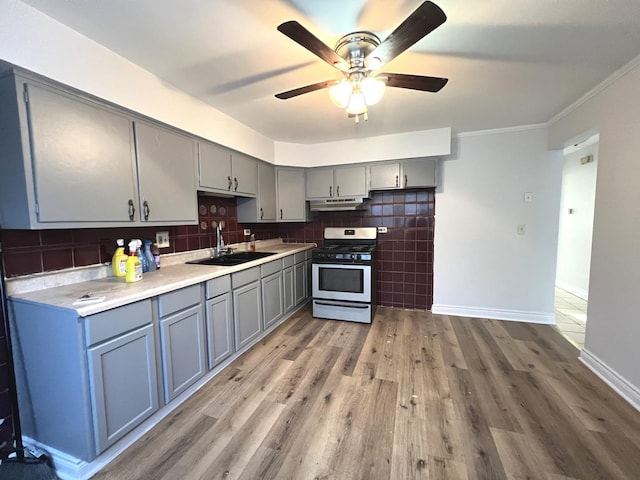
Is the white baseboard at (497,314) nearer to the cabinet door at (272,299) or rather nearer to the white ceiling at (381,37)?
the cabinet door at (272,299)

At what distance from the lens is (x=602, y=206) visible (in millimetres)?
2123

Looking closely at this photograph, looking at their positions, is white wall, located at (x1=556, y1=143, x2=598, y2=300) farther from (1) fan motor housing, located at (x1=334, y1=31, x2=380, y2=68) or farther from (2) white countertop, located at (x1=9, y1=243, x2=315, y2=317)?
(2) white countertop, located at (x1=9, y1=243, x2=315, y2=317)

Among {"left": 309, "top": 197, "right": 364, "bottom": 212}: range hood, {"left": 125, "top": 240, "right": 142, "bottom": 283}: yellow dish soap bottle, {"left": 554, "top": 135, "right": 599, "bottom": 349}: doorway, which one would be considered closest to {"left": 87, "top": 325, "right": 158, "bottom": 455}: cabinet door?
{"left": 125, "top": 240, "right": 142, "bottom": 283}: yellow dish soap bottle

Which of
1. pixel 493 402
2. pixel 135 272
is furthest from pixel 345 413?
pixel 135 272

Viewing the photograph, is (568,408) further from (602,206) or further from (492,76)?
(492,76)

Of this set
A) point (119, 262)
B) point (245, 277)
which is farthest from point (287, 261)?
point (119, 262)

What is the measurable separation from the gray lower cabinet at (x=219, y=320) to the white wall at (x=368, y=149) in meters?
1.94

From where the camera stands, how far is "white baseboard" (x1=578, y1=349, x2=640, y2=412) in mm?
1776

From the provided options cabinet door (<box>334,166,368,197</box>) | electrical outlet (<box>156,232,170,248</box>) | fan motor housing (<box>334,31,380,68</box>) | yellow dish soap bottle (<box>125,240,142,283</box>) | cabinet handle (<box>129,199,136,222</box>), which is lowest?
yellow dish soap bottle (<box>125,240,142,283</box>)

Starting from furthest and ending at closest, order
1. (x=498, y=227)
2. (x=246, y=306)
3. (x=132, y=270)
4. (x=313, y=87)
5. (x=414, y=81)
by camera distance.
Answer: (x=498, y=227)
(x=246, y=306)
(x=132, y=270)
(x=313, y=87)
(x=414, y=81)

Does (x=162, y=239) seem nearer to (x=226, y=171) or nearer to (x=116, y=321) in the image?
(x=226, y=171)

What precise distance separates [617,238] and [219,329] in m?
3.09

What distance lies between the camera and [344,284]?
3248 mm

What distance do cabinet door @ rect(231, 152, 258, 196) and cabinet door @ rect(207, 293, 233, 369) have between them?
1211mm
